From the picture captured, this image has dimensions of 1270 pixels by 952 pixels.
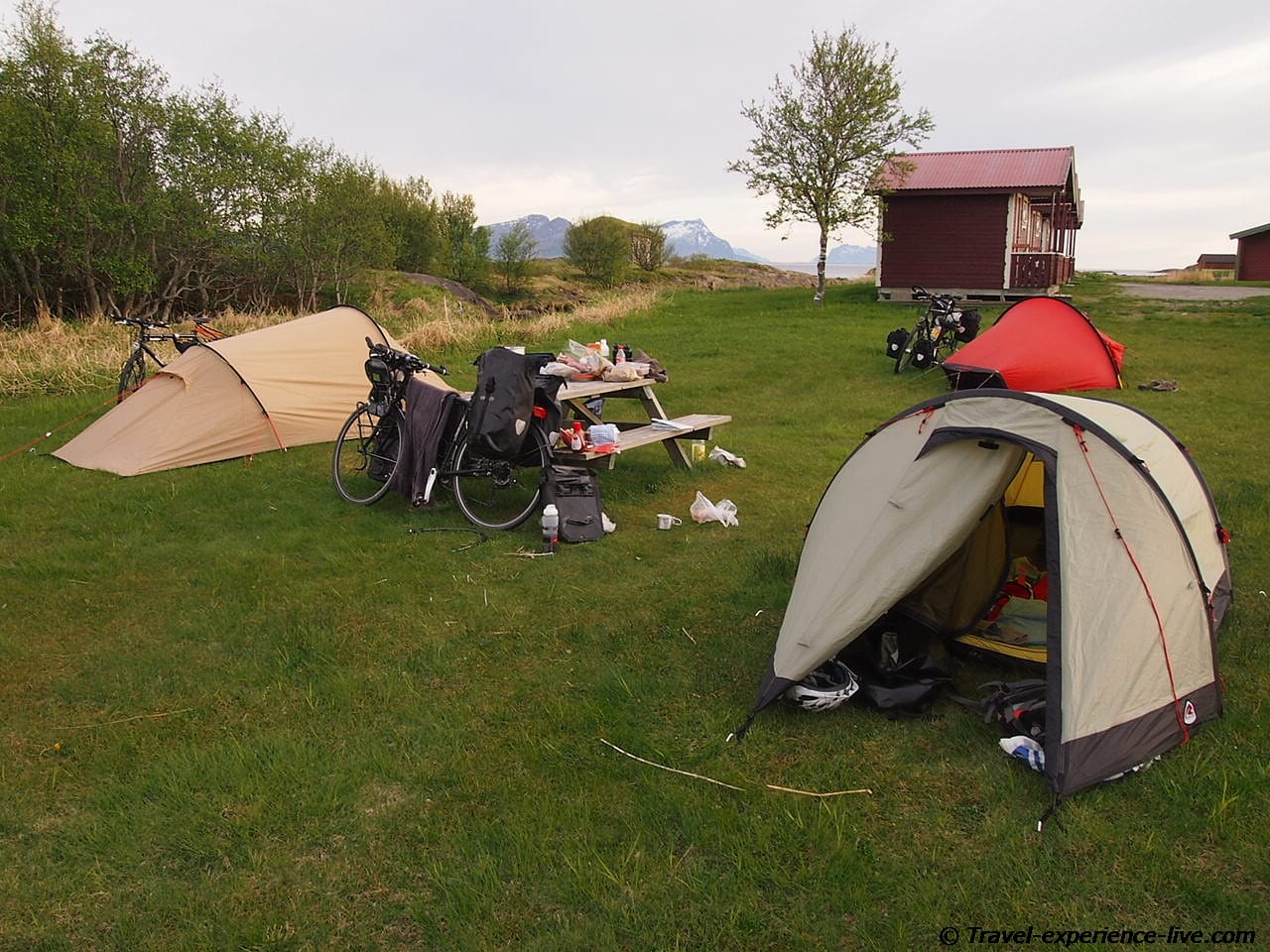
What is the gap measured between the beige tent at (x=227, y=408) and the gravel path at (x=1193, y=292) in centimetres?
1848

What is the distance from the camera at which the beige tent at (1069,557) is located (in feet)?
9.99

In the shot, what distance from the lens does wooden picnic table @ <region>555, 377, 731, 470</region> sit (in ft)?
21.6

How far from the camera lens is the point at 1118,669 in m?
3.06

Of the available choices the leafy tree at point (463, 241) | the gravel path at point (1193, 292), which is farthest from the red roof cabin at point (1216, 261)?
the leafy tree at point (463, 241)

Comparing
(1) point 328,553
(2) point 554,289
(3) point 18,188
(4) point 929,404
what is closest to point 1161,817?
(4) point 929,404

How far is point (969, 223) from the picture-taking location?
19.9 meters

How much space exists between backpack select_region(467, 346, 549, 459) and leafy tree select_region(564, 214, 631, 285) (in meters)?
34.9

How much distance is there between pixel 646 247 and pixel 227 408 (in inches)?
1440

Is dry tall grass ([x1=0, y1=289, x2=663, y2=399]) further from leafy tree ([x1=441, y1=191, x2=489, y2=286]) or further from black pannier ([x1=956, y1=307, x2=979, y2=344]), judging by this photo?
leafy tree ([x1=441, y1=191, x2=489, y2=286])

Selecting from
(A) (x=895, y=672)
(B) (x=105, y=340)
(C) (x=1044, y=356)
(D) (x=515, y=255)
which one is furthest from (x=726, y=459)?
(D) (x=515, y=255)

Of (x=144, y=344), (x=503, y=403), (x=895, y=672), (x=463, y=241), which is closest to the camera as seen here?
(x=895, y=672)

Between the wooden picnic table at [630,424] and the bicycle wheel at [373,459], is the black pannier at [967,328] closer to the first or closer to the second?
the wooden picnic table at [630,424]

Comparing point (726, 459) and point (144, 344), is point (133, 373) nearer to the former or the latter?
point (144, 344)

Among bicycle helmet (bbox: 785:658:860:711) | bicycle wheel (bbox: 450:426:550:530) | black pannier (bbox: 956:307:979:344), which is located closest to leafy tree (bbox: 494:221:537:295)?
black pannier (bbox: 956:307:979:344)
